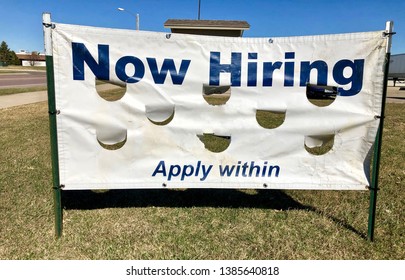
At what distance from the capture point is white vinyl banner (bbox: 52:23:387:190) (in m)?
2.95

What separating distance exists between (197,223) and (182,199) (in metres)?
0.70

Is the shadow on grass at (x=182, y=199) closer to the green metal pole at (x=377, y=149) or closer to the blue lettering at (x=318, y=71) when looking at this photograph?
the green metal pole at (x=377, y=149)

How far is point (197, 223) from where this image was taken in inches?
136

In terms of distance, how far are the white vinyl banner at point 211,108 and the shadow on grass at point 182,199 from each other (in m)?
0.78

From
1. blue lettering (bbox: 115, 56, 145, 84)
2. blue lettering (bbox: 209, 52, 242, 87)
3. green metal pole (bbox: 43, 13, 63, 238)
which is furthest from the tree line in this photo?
blue lettering (bbox: 209, 52, 242, 87)

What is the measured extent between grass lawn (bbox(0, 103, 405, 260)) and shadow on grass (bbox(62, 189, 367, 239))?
1 centimetres

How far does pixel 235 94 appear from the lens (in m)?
3.15

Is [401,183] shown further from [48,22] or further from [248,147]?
[48,22]

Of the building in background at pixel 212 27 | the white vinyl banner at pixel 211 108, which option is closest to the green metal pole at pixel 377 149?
the white vinyl banner at pixel 211 108

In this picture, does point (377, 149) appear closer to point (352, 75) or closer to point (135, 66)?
point (352, 75)

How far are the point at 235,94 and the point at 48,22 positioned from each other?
1696 millimetres

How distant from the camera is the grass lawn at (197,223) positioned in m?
2.94

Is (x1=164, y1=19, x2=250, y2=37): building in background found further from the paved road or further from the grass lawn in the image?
the grass lawn
